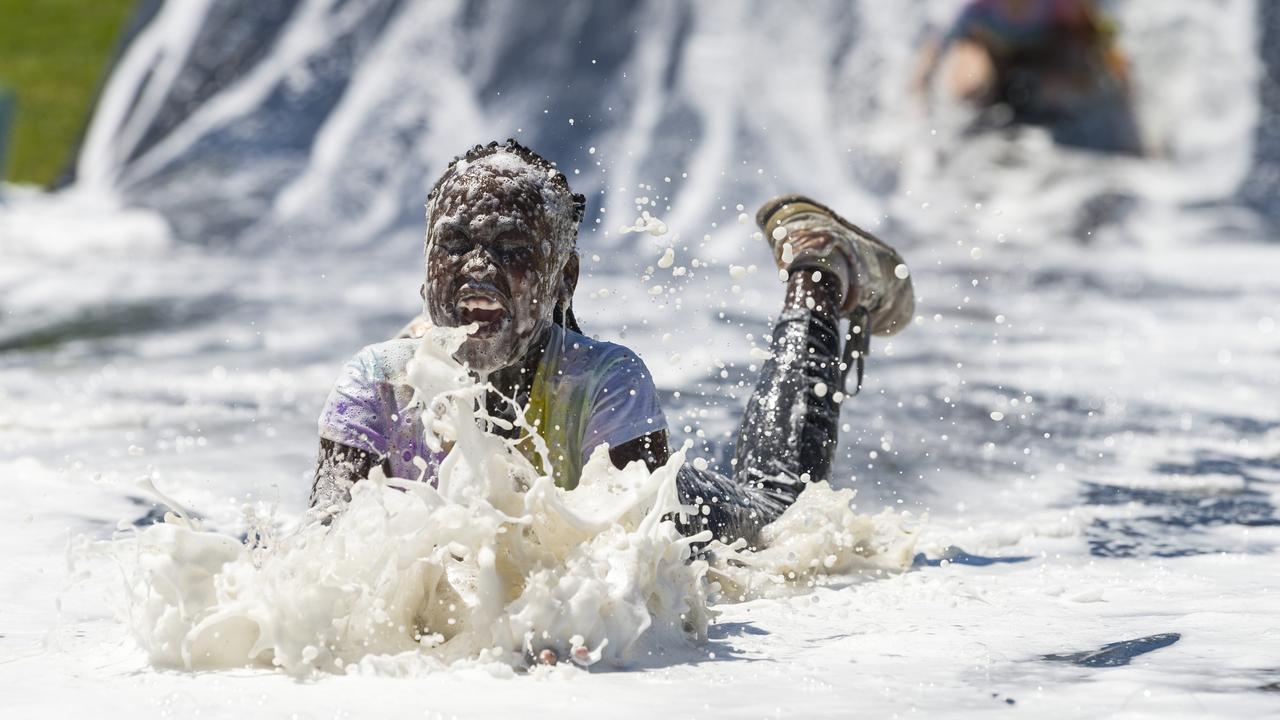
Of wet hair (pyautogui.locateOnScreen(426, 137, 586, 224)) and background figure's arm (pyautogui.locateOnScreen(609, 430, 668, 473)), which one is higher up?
wet hair (pyautogui.locateOnScreen(426, 137, 586, 224))

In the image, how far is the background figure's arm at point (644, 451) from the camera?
8.38 feet

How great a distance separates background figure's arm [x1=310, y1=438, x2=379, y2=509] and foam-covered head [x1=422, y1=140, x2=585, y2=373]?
0.22 m

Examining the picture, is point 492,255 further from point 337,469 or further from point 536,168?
point 337,469

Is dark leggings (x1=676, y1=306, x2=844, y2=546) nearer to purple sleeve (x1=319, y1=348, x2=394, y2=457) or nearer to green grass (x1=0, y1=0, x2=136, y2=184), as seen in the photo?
purple sleeve (x1=319, y1=348, x2=394, y2=457)

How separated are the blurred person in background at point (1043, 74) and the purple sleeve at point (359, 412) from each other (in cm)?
944

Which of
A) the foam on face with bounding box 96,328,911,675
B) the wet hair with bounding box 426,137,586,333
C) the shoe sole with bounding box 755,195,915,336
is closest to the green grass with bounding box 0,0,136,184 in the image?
the shoe sole with bounding box 755,195,915,336

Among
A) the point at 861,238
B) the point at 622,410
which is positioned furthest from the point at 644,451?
the point at 861,238

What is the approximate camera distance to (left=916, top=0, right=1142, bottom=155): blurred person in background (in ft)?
37.6

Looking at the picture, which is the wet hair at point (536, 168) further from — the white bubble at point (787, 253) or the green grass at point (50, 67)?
the green grass at point (50, 67)

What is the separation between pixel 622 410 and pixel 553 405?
12cm

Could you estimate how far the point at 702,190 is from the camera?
10227 mm

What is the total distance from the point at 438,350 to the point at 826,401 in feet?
4.34

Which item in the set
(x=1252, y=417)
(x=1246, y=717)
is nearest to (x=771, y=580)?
(x=1246, y=717)

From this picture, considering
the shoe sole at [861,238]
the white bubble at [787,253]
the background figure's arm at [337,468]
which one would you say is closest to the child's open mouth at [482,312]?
the background figure's arm at [337,468]
